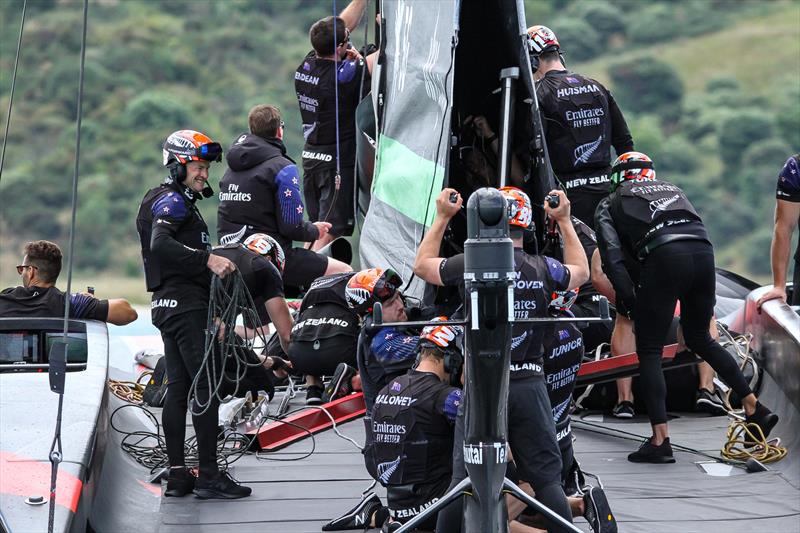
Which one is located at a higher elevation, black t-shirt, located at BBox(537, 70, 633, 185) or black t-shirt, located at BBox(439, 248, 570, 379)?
black t-shirt, located at BBox(537, 70, 633, 185)

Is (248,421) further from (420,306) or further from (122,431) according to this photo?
(420,306)

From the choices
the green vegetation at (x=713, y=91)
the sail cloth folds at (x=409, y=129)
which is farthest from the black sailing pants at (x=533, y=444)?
the green vegetation at (x=713, y=91)

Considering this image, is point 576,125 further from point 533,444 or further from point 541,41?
point 533,444

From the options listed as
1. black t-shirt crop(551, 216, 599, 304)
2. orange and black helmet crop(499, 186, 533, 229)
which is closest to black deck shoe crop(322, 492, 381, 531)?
orange and black helmet crop(499, 186, 533, 229)

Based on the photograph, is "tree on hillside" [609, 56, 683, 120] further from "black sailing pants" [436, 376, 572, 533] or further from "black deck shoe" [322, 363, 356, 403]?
"black sailing pants" [436, 376, 572, 533]

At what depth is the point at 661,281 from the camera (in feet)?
22.1

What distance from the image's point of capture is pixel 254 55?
54.9 m

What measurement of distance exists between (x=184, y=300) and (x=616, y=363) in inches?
103

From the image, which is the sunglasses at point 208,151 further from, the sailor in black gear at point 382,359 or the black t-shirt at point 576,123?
the black t-shirt at point 576,123

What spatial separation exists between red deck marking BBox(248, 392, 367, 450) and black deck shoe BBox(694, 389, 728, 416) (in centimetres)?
206

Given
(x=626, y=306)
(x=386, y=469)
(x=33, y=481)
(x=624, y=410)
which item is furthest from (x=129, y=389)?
(x=386, y=469)

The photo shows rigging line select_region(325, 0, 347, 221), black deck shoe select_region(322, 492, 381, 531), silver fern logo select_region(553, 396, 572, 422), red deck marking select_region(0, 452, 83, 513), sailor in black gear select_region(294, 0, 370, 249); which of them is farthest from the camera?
sailor in black gear select_region(294, 0, 370, 249)

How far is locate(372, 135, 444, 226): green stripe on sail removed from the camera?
23.7ft

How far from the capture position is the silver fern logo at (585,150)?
27.3ft
